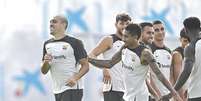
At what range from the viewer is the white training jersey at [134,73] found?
30.4ft

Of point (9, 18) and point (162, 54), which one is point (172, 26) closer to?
point (9, 18)

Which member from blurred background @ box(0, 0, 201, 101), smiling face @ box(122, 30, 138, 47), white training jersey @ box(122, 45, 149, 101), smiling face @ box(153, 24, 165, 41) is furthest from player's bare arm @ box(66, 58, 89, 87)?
blurred background @ box(0, 0, 201, 101)

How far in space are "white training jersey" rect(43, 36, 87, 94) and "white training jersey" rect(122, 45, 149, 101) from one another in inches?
32.6

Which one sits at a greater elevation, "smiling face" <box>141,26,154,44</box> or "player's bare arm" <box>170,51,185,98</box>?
"smiling face" <box>141,26,154,44</box>

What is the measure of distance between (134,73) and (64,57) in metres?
1.10

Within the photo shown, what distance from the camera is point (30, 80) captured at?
16578mm

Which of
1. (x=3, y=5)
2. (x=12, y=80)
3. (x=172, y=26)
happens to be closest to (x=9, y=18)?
(x=3, y=5)

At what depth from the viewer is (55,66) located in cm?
998

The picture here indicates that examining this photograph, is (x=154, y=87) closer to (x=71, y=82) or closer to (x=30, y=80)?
(x=71, y=82)

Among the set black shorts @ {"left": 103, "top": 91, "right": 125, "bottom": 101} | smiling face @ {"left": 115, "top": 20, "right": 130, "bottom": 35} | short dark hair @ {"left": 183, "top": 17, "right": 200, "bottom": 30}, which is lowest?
black shorts @ {"left": 103, "top": 91, "right": 125, "bottom": 101}

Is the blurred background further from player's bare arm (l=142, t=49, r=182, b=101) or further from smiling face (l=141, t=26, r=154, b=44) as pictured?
player's bare arm (l=142, t=49, r=182, b=101)

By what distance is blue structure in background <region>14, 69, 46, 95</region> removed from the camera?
16.5 m

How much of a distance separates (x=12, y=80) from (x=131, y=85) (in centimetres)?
751

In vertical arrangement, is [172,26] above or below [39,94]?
above
